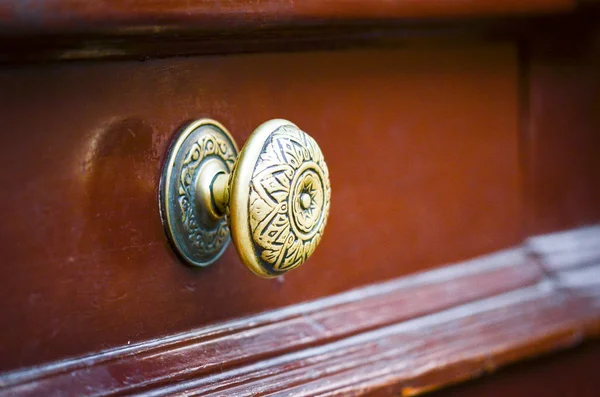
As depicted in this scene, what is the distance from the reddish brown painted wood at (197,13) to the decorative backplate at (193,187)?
2.2 inches

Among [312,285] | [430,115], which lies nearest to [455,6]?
[430,115]

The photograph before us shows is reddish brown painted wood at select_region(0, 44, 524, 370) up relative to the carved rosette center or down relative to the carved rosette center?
up

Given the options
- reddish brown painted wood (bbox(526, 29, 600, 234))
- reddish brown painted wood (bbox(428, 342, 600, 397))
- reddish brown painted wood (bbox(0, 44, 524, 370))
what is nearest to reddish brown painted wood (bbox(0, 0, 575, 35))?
reddish brown painted wood (bbox(0, 44, 524, 370))

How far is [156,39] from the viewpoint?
1.11 ft

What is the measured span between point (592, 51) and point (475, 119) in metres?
0.14

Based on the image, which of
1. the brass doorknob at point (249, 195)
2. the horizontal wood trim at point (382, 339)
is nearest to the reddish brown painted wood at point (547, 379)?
Answer: the horizontal wood trim at point (382, 339)

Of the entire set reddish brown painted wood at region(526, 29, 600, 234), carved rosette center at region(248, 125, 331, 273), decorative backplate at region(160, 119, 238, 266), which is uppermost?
reddish brown painted wood at region(526, 29, 600, 234)

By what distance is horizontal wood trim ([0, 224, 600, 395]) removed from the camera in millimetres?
363

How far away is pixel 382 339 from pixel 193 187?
165 mm

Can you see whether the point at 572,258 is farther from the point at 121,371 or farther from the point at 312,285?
the point at 121,371

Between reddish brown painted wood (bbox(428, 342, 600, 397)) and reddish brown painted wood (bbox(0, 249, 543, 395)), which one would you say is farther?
reddish brown painted wood (bbox(428, 342, 600, 397))

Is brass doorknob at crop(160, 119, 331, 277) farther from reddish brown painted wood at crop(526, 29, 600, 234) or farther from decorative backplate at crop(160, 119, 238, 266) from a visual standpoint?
reddish brown painted wood at crop(526, 29, 600, 234)

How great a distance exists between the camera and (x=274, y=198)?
1.06ft

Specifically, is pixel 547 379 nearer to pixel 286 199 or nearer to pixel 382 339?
pixel 382 339
